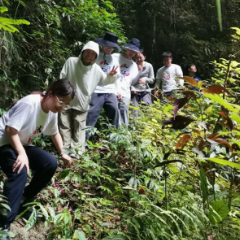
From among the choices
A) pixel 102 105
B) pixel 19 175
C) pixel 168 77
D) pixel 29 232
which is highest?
pixel 168 77

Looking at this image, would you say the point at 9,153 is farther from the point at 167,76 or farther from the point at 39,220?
the point at 167,76

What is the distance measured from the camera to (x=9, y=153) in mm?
2371

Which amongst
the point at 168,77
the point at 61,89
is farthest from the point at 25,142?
the point at 168,77

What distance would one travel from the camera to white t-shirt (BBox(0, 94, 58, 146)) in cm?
234

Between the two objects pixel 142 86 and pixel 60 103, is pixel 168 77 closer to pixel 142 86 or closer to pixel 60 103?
pixel 142 86

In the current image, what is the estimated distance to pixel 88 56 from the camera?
4.14 m

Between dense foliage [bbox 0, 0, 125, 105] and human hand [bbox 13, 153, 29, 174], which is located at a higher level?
dense foliage [bbox 0, 0, 125, 105]

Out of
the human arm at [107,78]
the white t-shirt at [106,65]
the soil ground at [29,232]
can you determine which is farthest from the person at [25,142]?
the white t-shirt at [106,65]

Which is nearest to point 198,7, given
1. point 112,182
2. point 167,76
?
point 167,76

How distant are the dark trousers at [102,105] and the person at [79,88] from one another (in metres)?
0.32

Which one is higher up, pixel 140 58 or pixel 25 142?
pixel 140 58

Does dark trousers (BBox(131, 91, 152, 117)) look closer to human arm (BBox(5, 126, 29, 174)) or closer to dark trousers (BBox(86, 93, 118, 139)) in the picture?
dark trousers (BBox(86, 93, 118, 139))

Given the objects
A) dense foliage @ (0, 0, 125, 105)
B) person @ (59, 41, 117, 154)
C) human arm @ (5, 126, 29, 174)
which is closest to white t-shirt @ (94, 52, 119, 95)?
person @ (59, 41, 117, 154)

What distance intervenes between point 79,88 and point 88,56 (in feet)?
1.75
